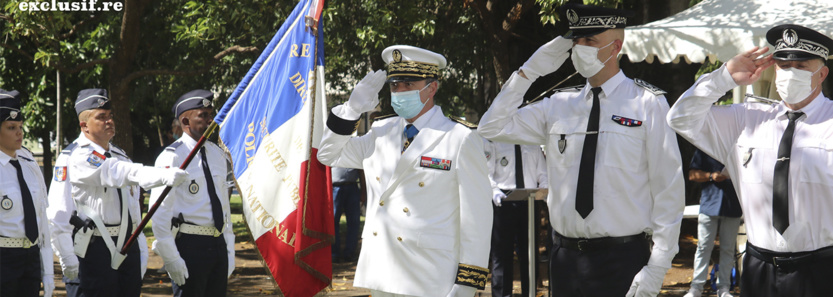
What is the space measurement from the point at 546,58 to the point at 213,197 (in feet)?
10.4

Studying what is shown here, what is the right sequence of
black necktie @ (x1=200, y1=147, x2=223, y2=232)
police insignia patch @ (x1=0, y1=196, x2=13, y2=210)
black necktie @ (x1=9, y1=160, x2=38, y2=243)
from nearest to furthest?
police insignia patch @ (x1=0, y1=196, x2=13, y2=210) < black necktie @ (x1=9, y1=160, x2=38, y2=243) < black necktie @ (x1=200, y1=147, x2=223, y2=232)

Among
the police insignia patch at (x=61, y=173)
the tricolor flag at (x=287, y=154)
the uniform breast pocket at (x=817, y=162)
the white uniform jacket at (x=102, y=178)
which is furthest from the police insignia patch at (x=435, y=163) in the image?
the police insignia patch at (x=61, y=173)

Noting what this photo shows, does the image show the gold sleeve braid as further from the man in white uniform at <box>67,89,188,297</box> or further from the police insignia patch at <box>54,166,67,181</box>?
the police insignia patch at <box>54,166,67,181</box>

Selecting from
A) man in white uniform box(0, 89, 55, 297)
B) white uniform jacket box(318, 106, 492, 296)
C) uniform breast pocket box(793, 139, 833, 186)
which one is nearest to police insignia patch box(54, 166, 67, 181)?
man in white uniform box(0, 89, 55, 297)

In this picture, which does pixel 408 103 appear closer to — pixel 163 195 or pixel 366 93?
pixel 366 93

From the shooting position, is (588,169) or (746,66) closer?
(746,66)

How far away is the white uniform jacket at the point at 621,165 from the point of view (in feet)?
13.7

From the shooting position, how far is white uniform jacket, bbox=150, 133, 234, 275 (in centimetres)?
644

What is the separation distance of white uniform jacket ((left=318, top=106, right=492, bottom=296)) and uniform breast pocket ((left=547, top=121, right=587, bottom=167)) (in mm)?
433

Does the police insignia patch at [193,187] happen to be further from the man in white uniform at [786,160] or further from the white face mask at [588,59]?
the man in white uniform at [786,160]

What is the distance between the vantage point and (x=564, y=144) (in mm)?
4441

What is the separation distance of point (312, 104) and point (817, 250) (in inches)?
135

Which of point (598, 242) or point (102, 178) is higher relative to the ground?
point (102, 178)

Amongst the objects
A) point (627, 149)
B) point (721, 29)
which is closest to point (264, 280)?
point (721, 29)
